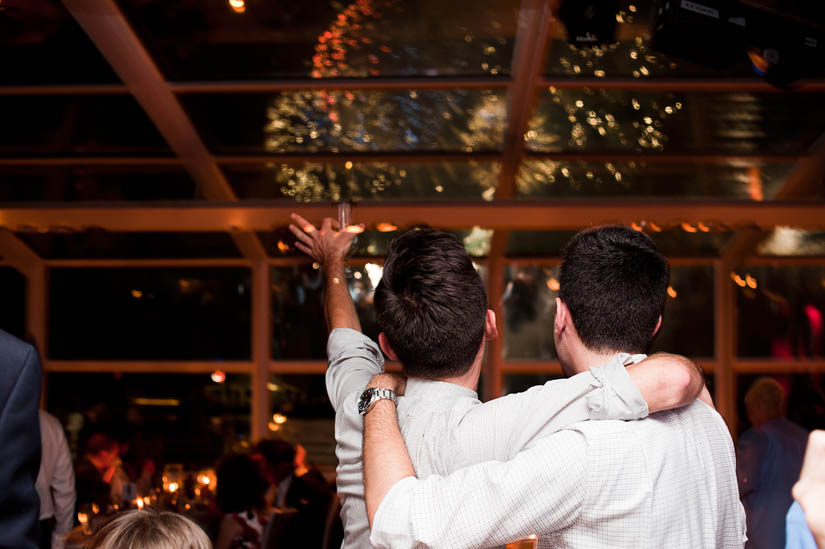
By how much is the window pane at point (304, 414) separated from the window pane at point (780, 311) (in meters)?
3.64

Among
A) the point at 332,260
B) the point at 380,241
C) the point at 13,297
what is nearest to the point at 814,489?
the point at 332,260

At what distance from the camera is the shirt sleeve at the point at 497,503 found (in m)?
1.14

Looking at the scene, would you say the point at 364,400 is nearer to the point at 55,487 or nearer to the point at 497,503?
the point at 497,503

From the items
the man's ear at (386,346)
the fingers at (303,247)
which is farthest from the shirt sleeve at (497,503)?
the fingers at (303,247)

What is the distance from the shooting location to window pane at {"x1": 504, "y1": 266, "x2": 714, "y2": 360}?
6.70 m

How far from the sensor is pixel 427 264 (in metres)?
1.40

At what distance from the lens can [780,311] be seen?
6.59 meters

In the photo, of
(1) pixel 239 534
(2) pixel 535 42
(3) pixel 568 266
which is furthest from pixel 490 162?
(3) pixel 568 266

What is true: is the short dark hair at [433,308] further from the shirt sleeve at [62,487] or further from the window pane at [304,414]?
the window pane at [304,414]

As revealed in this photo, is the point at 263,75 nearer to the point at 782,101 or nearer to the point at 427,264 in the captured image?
the point at 782,101

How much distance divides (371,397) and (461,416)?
0.16 m

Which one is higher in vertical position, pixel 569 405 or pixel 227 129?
pixel 227 129

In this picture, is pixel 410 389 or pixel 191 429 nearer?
pixel 410 389

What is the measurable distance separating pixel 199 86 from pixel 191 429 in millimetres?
3387
